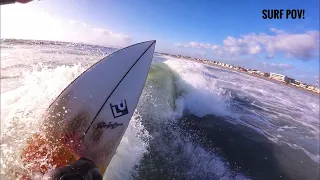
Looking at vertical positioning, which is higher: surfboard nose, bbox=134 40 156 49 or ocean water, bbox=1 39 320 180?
surfboard nose, bbox=134 40 156 49

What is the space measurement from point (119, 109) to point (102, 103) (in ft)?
1.69

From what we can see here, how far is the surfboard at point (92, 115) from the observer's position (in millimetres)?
5301

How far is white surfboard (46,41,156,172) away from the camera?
580 cm

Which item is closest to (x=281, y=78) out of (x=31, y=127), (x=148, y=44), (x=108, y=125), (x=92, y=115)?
(x=148, y=44)

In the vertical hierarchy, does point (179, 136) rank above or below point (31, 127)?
below

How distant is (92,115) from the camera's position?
5961 mm

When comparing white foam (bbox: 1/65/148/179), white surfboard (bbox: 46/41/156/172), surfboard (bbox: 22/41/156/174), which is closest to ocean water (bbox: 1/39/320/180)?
white foam (bbox: 1/65/148/179)

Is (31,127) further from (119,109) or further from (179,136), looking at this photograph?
(179,136)

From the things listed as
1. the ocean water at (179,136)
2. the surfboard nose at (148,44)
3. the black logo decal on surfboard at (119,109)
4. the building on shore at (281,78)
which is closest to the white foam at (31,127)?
the ocean water at (179,136)

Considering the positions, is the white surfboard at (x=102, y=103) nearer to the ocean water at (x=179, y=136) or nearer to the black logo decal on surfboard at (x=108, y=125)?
the black logo decal on surfboard at (x=108, y=125)

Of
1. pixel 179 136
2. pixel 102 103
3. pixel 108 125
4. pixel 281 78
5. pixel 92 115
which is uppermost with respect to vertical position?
pixel 102 103

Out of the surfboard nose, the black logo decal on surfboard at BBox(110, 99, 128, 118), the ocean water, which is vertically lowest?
the ocean water

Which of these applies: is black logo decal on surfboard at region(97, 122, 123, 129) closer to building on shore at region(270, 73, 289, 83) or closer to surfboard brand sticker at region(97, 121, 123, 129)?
surfboard brand sticker at region(97, 121, 123, 129)

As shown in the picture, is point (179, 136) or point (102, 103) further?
point (179, 136)
